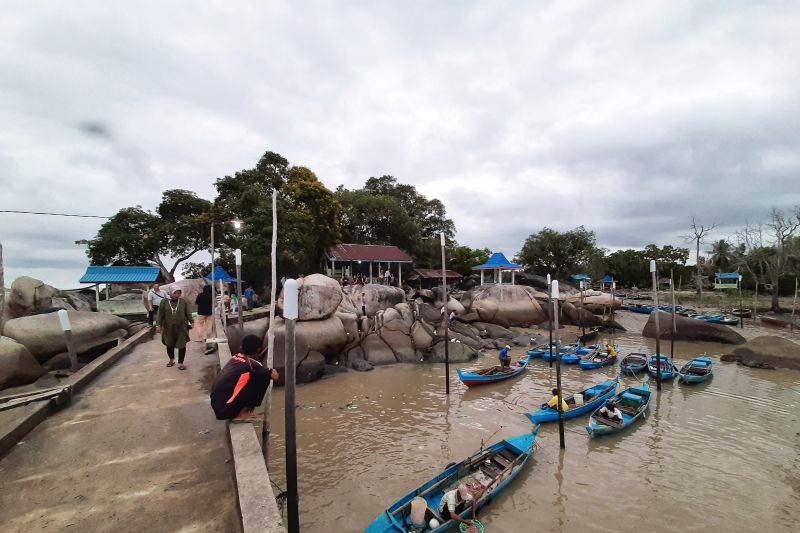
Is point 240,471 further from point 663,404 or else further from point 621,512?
point 663,404

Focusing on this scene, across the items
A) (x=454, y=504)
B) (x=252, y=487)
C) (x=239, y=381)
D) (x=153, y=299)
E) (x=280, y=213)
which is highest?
(x=280, y=213)

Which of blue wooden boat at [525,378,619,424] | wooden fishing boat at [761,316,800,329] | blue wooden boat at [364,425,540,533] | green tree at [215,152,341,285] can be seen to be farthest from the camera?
wooden fishing boat at [761,316,800,329]

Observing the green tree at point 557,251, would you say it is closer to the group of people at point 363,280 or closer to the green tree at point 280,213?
the group of people at point 363,280

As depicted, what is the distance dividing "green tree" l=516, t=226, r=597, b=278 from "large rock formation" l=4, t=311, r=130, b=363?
53.4 meters

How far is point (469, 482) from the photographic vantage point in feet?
28.4

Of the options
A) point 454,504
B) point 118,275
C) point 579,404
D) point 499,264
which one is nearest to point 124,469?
point 454,504

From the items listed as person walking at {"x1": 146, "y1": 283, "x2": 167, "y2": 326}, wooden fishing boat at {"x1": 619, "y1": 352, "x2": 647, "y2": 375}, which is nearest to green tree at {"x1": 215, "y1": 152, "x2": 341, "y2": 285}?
person walking at {"x1": 146, "y1": 283, "x2": 167, "y2": 326}

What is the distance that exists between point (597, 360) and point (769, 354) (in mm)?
10190

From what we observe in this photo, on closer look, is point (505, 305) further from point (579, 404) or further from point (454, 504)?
point (454, 504)

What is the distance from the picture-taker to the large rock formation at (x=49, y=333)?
44.7 ft

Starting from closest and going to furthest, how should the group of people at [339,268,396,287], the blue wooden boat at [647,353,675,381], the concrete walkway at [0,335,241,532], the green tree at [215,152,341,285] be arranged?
the concrete walkway at [0,335,241,532] < the blue wooden boat at [647,353,675,381] < the green tree at [215,152,341,285] < the group of people at [339,268,396,287]

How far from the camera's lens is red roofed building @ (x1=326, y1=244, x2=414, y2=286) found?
35562 millimetres

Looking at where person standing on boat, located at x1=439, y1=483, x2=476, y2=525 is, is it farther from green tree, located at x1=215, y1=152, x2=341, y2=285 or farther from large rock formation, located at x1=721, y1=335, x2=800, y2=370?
large rock formation, located at x1=721, y1=335, x2=800, y2=370

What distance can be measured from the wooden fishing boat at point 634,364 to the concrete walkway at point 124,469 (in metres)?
20.8
